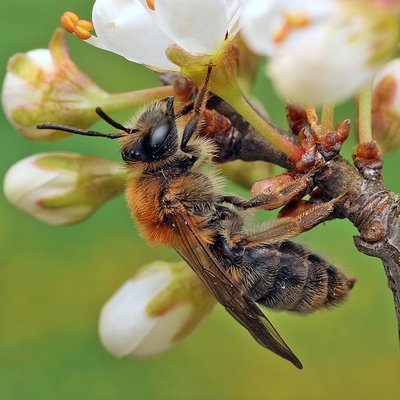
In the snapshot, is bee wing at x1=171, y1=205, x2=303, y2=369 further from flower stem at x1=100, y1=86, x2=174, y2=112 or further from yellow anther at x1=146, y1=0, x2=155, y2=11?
yellow anther at x1=146, y1=0, x2=155, y2=11

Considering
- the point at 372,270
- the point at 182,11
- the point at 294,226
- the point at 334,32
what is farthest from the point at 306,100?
the point at 372,270

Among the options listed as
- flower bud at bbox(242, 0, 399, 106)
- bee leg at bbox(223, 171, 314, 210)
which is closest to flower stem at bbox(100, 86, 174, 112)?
bee leg at bbox(223, 171, 314, 210)

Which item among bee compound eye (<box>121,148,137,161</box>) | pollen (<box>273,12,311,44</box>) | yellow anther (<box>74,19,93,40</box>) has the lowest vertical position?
pollen (<box>273,12,311,44</box>)

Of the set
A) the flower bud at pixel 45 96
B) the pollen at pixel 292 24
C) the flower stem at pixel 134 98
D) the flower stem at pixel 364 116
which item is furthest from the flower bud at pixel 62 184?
→ the pollen at pixel 292 24

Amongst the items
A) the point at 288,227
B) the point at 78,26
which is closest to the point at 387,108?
the point at 288,227

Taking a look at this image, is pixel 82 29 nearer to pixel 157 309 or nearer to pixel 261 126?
pixel 261 126
